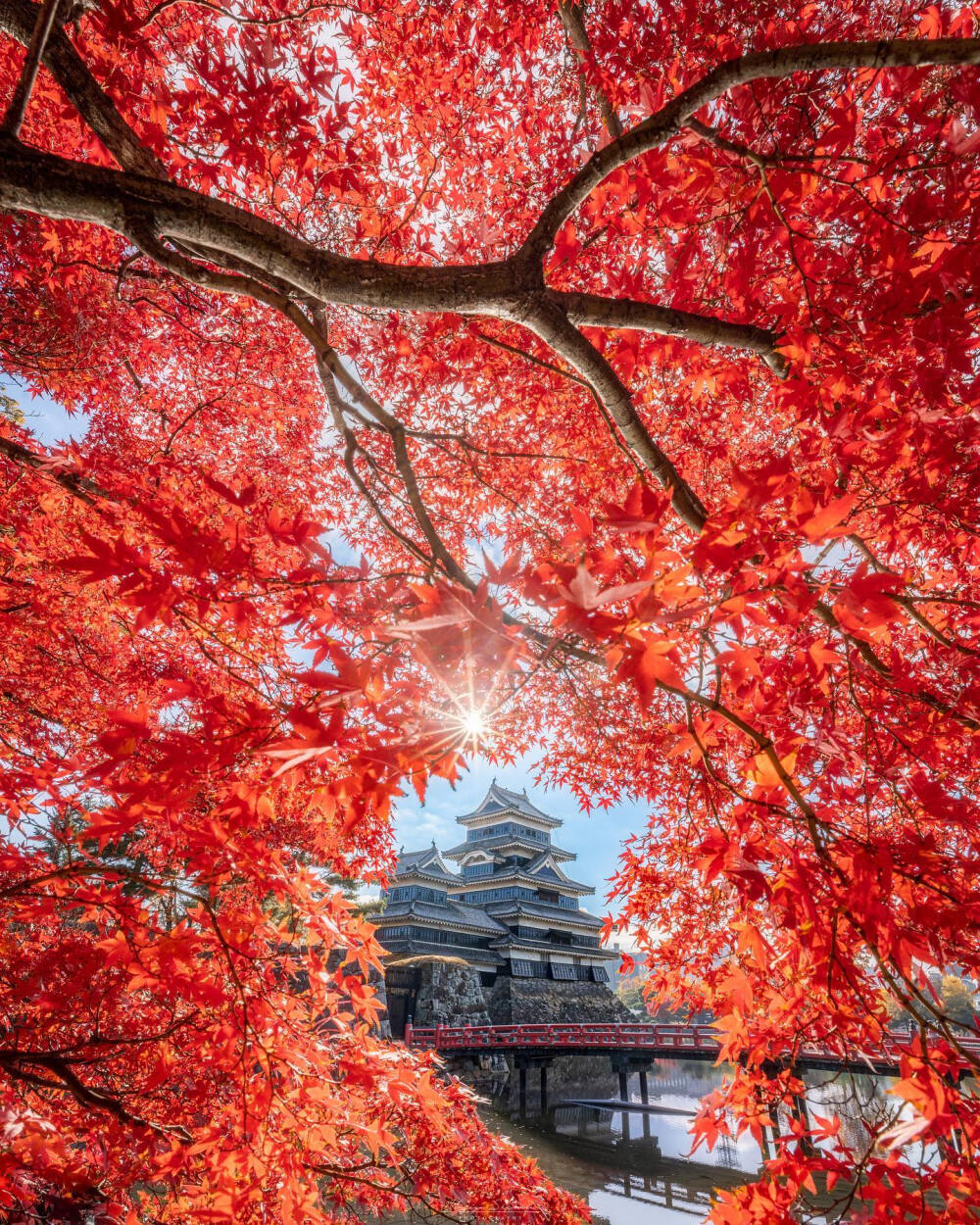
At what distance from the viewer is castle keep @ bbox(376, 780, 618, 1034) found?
23.8 metres

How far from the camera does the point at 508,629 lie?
5.17ft

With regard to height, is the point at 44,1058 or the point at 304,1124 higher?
the point at 44,1058

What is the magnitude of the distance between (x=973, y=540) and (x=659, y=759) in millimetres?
3625

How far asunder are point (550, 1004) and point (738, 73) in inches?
1193

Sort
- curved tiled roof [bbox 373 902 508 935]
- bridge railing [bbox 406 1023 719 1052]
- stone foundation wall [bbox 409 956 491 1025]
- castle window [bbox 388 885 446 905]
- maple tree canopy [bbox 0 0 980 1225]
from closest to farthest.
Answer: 1. maple tree canopy [bbox 0 0 980 1225]
2. bridge railing [bbox 406 1023 719 1052]
3. stone foundation wall [bbox 409 956 491 1025]
4. curved tiled roof [bbox 373 902 508 935]
5. castle window [bbox 388 885 446 905]

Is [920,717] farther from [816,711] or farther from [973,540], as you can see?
[973,540]

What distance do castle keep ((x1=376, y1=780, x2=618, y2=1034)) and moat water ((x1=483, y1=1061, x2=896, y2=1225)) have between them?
4.81m

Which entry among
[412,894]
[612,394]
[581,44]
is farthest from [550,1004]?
Answer: [581,44]

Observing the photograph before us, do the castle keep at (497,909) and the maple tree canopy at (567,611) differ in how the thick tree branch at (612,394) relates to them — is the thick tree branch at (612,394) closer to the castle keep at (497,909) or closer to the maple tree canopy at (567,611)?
the maple tree canopy at (567,611)

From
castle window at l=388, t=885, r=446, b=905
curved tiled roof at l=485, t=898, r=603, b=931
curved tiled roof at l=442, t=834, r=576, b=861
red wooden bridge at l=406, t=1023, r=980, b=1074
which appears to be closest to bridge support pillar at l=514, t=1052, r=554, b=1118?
red wooden bridge at l=406, t=1023, r=980, b=1074

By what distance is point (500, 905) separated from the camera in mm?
29469

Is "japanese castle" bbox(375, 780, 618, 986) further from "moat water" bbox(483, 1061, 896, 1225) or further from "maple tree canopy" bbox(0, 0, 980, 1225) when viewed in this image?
"maple tree canopy" bbox(0, 0, 980, 1225)

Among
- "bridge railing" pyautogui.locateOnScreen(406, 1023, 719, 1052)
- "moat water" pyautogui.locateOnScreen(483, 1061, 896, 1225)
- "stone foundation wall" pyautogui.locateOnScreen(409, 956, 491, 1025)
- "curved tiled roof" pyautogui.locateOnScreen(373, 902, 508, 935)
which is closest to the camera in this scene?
"moat water" pyautogui.locateOnScreen(483, 1061, 896, 1225)

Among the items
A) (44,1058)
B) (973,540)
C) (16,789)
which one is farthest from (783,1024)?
(16,789)
